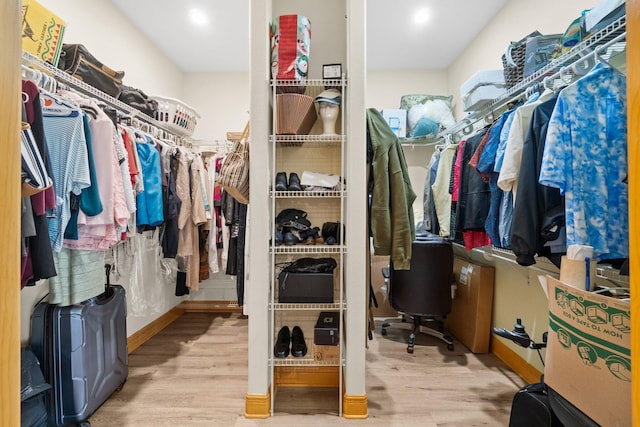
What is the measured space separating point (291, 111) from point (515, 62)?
4.57 feet

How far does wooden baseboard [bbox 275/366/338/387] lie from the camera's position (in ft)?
6.46

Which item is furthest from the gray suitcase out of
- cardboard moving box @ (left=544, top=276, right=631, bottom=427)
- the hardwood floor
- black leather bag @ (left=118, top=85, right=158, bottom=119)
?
cardboard moving box @ (left=544, top=276, right=631, bottom=427)

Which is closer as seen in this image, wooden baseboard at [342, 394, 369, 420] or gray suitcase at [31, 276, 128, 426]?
gray suitcase at [31, 276, 128, 426]

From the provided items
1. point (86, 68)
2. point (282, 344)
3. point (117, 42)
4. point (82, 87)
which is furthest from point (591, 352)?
point (117, 42)

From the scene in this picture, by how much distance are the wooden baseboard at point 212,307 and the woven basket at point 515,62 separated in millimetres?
3191

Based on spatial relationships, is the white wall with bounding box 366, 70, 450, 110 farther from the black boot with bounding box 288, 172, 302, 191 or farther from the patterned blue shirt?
the patterned blue shirt

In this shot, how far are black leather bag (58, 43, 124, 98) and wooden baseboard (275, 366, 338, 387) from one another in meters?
2.14

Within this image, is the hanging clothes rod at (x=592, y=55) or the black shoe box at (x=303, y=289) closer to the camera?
the hanging clothes rod at (x=592, y=55)

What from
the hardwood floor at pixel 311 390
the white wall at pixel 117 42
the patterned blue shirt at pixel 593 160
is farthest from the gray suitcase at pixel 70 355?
the patterned blue shirt at pixel 593 160

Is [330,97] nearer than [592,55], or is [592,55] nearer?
[592,55]

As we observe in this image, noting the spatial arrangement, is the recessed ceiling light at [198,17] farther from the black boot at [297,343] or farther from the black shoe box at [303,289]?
the black boot at [297,343]

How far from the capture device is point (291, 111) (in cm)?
165

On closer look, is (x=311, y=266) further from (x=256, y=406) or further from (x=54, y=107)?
(x=54, y=107)

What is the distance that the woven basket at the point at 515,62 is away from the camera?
1762mm
